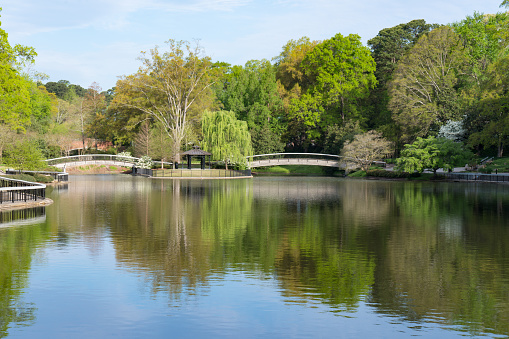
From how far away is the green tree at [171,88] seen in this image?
75500 millimetres

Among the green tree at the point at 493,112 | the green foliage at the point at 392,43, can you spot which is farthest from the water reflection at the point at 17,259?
the green foliage at the point at 392,43

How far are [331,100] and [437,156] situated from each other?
86.4 ft

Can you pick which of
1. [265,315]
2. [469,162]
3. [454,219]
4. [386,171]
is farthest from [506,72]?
[265,315]

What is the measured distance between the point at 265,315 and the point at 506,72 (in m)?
54.3

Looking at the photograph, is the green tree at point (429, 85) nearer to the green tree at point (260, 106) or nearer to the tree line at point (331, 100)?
the tree line at point (331, 100)

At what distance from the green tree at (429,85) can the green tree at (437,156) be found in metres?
7.25

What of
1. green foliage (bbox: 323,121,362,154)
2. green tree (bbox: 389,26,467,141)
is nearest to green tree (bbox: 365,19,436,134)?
green foliage (bbox: 323,121,362,154)

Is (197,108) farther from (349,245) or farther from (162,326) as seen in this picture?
(162,326)

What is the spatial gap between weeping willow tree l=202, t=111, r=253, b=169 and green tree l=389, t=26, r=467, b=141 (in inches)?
750

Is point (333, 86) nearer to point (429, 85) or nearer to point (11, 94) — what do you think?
point (429, 85)

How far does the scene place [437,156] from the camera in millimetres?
58625

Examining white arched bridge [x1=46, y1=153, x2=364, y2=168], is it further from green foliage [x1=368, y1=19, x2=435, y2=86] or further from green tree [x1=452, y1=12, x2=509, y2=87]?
green tree [x1=452, y1=12, x2=509, y2=87]

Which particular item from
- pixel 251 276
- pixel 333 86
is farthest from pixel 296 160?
pixel 251 276

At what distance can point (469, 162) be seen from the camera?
198 feet
